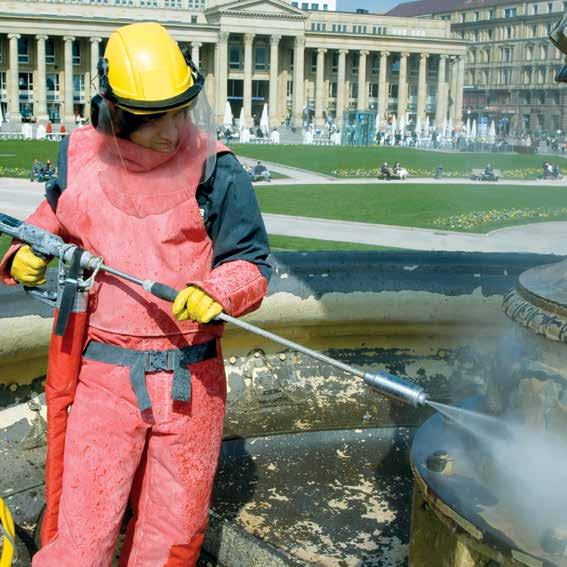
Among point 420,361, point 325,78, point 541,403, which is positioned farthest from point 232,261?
point 325,78

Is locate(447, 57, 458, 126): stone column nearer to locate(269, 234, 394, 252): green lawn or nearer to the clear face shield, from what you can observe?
locate(269, 234, 394, 252): green lawn

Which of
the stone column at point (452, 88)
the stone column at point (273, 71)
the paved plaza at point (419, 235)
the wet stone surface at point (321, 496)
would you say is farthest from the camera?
the stone column at point (452, 88)

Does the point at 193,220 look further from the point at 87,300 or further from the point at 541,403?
the point at 541,403

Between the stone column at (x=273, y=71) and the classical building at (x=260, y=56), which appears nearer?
the classical building at (x=260, y=56)

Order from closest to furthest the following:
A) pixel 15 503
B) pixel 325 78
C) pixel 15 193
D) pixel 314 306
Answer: pixel 15 503 < pixel 314 306 < pixel 15 193 < pixel 325 78

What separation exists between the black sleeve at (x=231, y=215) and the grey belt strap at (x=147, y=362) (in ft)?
0.94

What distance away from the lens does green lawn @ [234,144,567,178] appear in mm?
30406

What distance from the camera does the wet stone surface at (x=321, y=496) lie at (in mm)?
3416

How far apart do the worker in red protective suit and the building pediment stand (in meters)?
79.9

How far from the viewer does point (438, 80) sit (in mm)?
93125

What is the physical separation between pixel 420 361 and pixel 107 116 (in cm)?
256

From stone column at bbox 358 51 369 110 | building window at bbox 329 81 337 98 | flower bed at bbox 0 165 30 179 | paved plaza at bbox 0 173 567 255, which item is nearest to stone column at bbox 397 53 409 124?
stone column at bbox 358 51 369 110

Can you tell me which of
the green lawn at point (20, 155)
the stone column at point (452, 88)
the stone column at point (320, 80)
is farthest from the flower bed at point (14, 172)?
the stone column at point (452, 88)

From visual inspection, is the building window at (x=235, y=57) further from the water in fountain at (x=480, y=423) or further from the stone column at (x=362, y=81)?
the water in fountain at (x=480, y=423)
